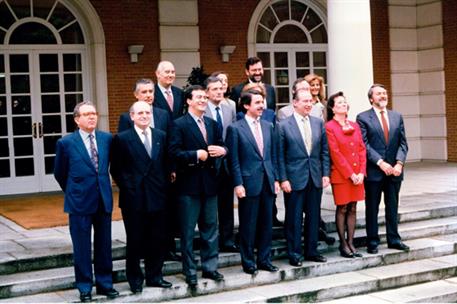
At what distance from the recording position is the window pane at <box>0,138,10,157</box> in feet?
40.0

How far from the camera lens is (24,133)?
12.3 metres

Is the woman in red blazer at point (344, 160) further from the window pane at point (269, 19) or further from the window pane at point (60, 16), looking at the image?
the window pane at point (269, 19)

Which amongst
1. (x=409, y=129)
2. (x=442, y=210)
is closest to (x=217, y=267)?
(x=442, y=210)

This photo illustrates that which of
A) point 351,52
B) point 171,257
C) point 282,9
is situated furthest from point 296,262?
point 282,9

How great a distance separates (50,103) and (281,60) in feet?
16.1

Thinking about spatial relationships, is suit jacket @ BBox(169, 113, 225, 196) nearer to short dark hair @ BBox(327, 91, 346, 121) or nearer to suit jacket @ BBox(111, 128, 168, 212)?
suit jacket @ BBox(111, 128, 168, 212)

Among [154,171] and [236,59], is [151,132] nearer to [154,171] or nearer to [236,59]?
[154,171]

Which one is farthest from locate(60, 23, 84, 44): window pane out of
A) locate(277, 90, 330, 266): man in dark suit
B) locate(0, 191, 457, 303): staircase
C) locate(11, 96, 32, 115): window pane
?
locate(277, 90, 330, 266): man in dark suit

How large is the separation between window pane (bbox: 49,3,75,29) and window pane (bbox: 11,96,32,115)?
1420 mm

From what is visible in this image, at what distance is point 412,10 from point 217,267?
11251 mm

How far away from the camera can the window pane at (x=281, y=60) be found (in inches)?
575

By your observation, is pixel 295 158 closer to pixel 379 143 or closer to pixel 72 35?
pixel 379 143

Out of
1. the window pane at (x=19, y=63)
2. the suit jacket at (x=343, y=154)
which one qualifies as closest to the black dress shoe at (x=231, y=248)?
the suit jacket at (x=343, y=154)

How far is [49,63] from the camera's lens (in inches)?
489
